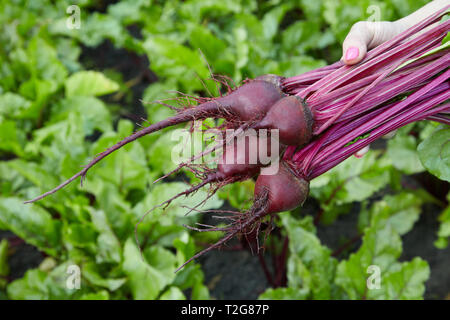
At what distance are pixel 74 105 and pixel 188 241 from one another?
1.19 meters

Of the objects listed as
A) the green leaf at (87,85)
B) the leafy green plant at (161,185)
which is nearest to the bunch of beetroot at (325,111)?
the leafy green plant at (161,185)

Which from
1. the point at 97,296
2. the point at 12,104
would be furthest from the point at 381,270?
the point at 12,104

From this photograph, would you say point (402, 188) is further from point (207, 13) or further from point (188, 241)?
point (207, 13)

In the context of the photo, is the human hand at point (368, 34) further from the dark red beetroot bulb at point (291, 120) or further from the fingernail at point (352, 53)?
the dark red beetroot bulb at point (291, 120)

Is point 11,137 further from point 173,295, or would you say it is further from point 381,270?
point 381,270

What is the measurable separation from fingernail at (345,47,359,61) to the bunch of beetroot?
2cm

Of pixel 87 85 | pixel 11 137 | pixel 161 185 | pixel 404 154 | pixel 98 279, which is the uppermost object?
pixel 87 85

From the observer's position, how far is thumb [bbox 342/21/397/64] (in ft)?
2.75

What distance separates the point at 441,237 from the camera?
5.60ft

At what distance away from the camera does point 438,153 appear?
94 cm

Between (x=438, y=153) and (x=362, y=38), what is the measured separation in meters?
0.32

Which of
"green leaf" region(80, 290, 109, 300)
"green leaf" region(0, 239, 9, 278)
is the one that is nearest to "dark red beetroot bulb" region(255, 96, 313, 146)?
"green leaf" region(80, 290, 109, 300)
